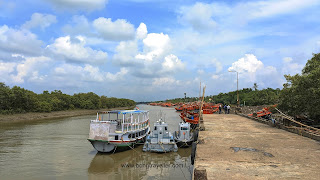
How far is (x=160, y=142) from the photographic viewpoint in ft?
59.8

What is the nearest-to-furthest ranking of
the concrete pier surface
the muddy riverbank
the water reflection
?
1. the concrete pier surface
2. the water reflection
3. the muddy riverbank

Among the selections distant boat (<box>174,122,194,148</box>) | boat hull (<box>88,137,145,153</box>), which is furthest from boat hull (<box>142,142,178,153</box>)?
boat hull (<box>88,137,145,153</box>)

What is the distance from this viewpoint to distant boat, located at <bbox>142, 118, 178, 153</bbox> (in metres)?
18.2

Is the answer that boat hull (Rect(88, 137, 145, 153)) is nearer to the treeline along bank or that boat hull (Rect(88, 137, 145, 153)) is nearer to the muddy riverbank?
the muddy riverbank

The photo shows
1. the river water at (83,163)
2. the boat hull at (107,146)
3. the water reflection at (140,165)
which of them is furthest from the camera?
the boat hull at (107,146)

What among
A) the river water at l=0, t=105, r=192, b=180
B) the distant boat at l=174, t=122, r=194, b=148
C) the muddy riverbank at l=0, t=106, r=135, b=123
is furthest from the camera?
the muddy riverbank at l=0, t=106, r=135, b=123

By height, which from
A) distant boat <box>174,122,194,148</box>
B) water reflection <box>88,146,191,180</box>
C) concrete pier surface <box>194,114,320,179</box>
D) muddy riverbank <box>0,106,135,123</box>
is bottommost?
water reflection <box>88,146,191,180</box>

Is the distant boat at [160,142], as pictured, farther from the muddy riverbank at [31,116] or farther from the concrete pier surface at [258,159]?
the muddy riverbank at [31,116]

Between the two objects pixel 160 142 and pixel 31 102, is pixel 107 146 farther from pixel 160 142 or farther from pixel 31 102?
pixel 31 102

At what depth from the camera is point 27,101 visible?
48.7 m

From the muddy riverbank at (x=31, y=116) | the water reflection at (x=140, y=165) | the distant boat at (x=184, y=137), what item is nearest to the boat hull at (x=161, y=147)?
the water reflection at (x=140, y=165)

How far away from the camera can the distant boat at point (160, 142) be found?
18.2 metres

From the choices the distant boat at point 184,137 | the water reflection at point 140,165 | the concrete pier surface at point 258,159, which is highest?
the concrete pier surface at point 258,159

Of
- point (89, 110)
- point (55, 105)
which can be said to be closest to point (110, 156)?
point (55, 105)
